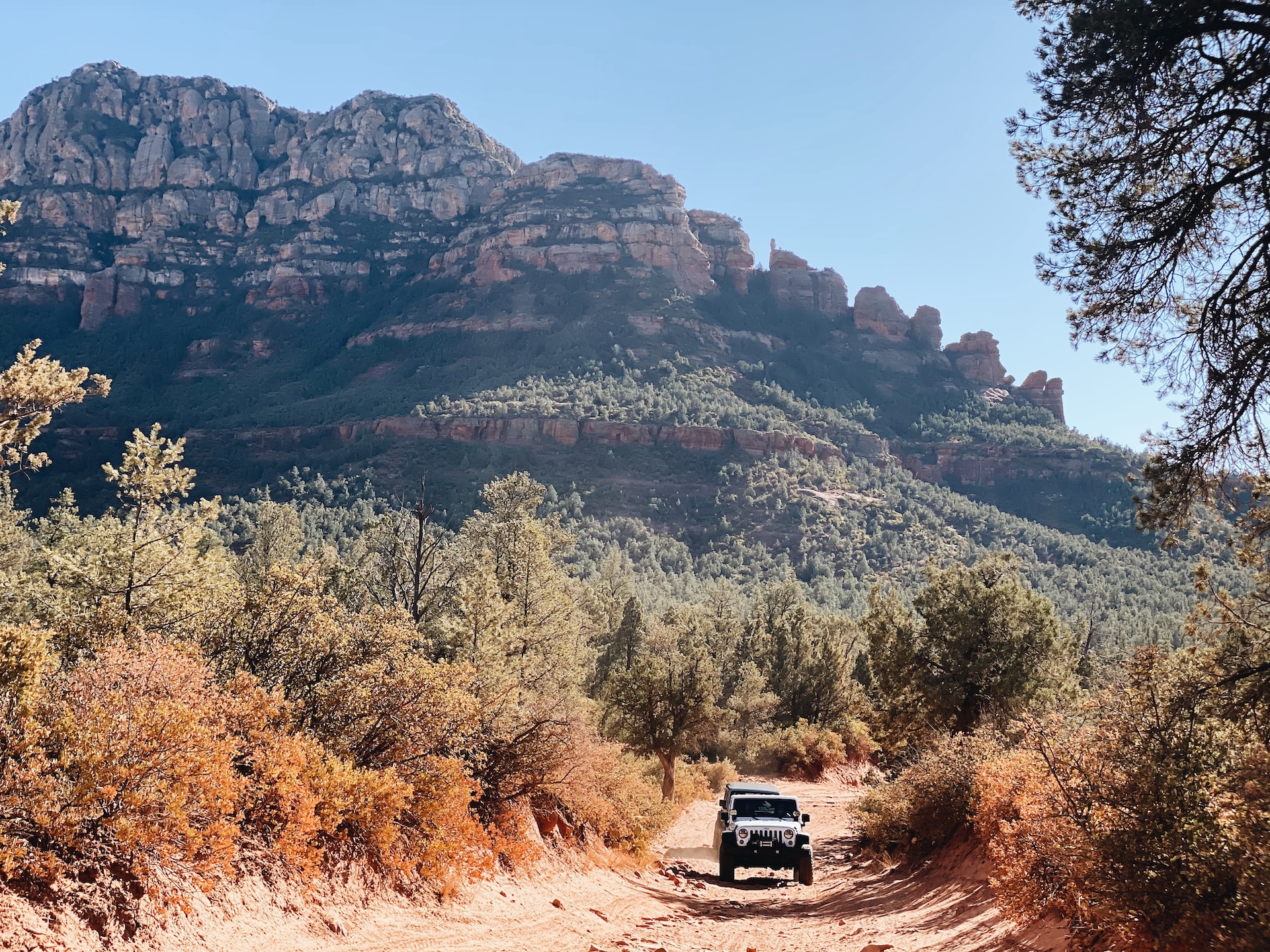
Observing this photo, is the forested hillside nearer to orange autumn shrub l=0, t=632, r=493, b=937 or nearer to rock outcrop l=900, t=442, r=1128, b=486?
rock outcrop l=900, t=442, r=1128, b=486

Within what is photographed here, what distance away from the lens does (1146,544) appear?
341 ft

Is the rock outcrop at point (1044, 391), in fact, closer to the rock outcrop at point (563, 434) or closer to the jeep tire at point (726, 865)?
the rock outcrop at point (563, 434)

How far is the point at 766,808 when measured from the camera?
55.3 feet

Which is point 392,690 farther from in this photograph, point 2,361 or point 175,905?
point 2,361

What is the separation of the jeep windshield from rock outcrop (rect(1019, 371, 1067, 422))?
167675 millimetres

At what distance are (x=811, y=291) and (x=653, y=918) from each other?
643 ft

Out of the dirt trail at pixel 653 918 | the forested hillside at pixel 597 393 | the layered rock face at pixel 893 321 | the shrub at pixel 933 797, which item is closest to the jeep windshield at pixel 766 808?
the dirt trail at pixel 653 918

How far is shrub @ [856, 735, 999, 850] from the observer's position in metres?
14.8

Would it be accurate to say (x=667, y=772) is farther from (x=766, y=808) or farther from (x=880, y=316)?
(x=880, y=316)

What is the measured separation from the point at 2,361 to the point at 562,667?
168608 mm

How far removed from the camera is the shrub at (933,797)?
14828mm

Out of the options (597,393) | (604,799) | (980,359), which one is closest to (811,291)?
(980,359)

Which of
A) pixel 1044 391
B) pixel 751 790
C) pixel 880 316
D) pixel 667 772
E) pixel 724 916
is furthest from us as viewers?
pixel 880 316

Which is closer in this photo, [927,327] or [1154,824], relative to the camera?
[1154,824]
